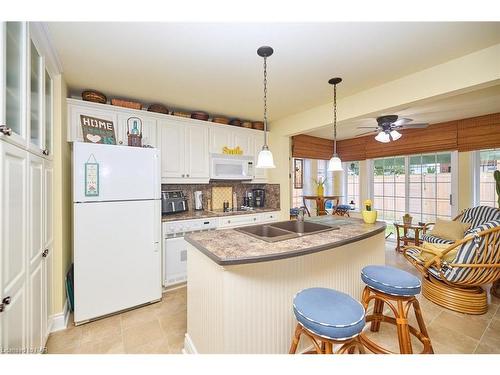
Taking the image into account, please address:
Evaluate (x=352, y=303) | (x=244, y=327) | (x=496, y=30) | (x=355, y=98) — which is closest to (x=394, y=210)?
(x=355, y=98)

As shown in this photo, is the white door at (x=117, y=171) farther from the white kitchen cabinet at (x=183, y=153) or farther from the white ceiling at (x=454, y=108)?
the white ceiling at (x=454, y=108)

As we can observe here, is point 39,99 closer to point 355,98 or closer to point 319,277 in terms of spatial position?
point 319,277

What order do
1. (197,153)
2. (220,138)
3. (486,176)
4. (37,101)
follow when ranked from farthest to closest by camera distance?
(486,176) < (220,138) < (197,153) < (37,101)

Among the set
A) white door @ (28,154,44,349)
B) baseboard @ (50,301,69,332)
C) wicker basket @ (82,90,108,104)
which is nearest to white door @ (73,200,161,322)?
baseboard @ (50,301,69,332)

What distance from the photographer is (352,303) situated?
1.18m

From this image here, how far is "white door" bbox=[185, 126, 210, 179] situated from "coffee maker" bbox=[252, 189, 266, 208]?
1032mm

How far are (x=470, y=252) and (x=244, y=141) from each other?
119 inches

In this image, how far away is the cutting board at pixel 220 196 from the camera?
362cm

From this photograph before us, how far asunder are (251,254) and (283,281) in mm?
394

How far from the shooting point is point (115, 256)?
2.13m

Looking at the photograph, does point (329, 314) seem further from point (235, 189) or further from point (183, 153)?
point (235, 189)

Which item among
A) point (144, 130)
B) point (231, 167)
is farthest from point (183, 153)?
point (231, 167)

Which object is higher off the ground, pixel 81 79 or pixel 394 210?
pixel 81 79

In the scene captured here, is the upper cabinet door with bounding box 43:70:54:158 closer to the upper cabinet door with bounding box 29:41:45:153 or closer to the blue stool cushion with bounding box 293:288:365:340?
the upper cabinet door with bounding box 29:41:45:153
